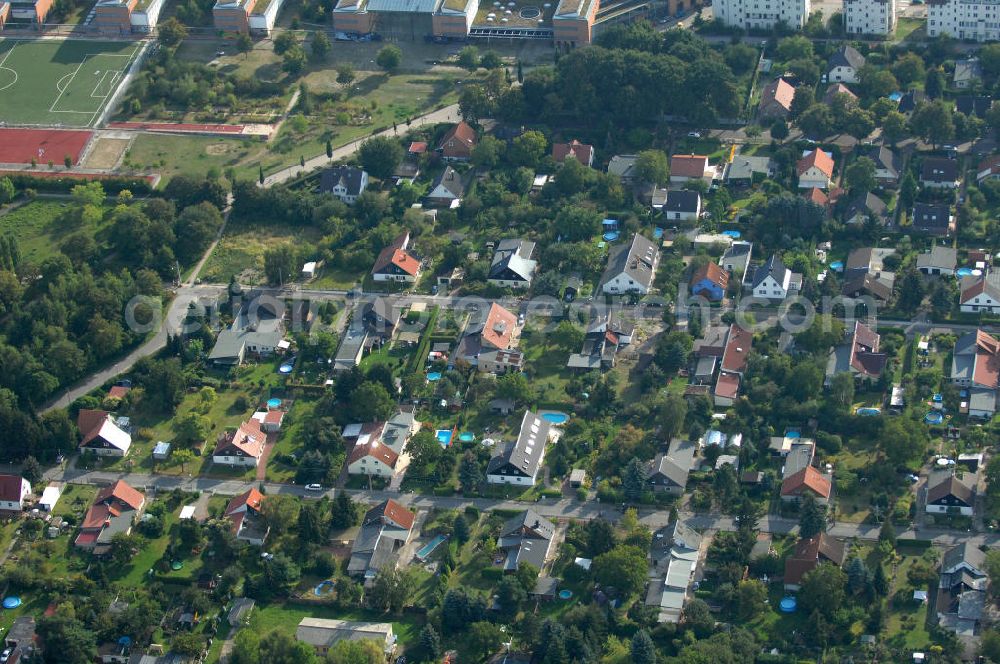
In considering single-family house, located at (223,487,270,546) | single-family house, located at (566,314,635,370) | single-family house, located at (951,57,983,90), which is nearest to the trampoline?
single-family house, located at (223,487,270,546)

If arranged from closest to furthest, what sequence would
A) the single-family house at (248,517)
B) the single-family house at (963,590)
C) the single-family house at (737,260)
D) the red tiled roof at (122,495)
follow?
the single-family house at (963,590)
the single-family house at (248,517)
the red tiled roof at (122,495)
the single-family house at (737,260)

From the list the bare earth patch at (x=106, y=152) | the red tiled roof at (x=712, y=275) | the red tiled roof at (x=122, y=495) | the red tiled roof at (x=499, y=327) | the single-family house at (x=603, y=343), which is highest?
the bare earth patch at (x=106, y=152)

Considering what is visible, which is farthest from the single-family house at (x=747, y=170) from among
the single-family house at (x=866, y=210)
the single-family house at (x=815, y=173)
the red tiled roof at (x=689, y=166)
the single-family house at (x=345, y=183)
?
the single-family house at (x=345, y=183)

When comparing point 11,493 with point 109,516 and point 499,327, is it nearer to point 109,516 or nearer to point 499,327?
point 109,516

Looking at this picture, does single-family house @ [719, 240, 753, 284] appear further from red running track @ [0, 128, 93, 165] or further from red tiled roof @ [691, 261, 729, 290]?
red running track @ [0, 128, 93, 165]

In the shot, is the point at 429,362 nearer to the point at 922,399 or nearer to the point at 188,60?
the point at 922,399

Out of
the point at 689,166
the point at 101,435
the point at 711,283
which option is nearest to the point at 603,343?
the point at 711,283

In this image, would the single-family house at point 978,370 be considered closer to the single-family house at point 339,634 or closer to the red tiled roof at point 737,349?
the red tiled roof at point 737,349
